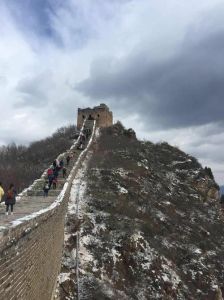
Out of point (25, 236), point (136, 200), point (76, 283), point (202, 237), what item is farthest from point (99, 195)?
point (25, 236)

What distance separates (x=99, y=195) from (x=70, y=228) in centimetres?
586

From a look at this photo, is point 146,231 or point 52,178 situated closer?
point 146,231

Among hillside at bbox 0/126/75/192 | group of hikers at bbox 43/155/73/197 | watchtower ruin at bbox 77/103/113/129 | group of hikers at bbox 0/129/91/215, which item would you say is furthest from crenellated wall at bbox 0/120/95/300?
watchtower ruin at bbox 77/103/113/129

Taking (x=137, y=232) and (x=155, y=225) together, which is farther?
(x=155, y=225)

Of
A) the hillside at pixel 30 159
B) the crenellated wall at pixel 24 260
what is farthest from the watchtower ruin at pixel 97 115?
the crenellated wall at pixel 24 260

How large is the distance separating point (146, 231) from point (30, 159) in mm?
23961

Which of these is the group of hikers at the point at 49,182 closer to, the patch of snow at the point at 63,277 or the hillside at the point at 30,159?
the hillside at the point at 30,159

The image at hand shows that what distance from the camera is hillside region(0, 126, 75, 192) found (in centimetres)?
4023

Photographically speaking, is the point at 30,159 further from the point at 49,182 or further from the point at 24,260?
the point at 24,260

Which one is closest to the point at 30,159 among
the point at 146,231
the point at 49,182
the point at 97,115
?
the point at 97,115

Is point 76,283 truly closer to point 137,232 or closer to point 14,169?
point 137,232

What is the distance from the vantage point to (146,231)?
2598cm

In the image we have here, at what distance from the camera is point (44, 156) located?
152ft

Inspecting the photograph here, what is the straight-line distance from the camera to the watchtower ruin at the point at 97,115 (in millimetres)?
55438
